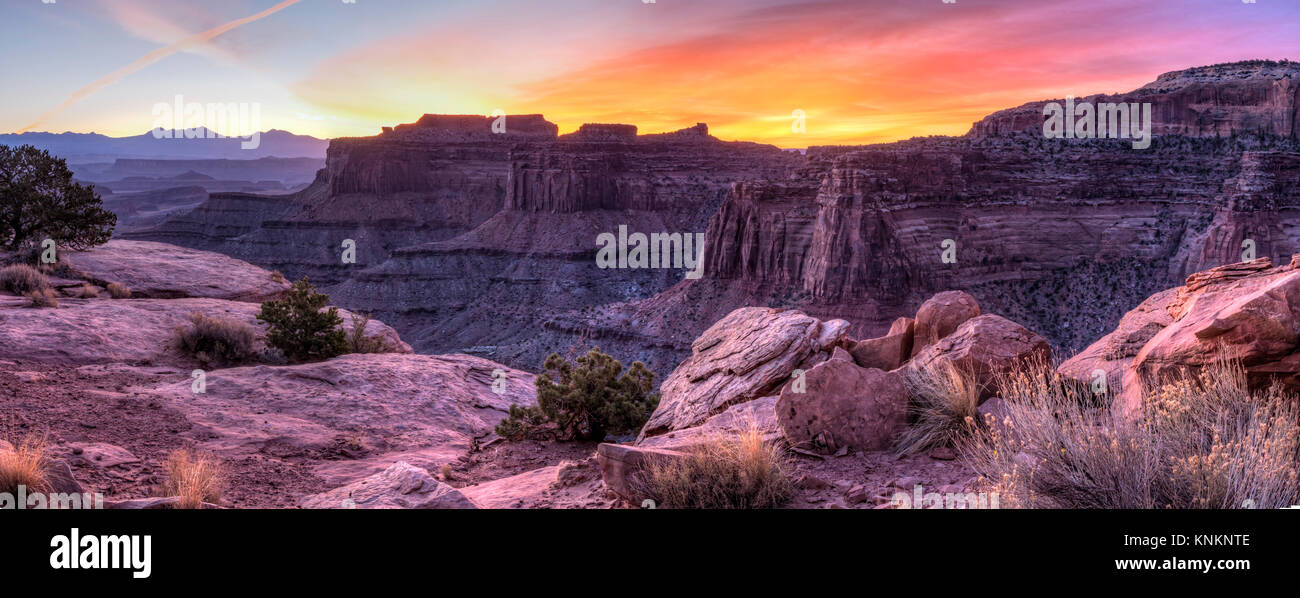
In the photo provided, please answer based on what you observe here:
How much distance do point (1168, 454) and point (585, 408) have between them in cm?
975

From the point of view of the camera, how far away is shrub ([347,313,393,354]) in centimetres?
1859

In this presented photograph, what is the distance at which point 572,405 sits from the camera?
1364cm

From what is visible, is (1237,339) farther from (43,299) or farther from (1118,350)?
(43,299)

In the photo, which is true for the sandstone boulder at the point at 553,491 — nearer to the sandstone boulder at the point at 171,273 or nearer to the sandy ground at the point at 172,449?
the sandy ground at the point at 172,449

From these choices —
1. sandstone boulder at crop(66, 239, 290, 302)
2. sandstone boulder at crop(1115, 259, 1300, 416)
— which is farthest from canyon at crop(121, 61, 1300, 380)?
sandstone boulder at crop(1115, 259, 1300, 416)

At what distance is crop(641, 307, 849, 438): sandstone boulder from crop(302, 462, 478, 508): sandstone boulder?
4.54 metres

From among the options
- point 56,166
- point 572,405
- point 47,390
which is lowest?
point 572,405

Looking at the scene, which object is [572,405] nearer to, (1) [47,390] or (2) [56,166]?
(1) [47,390]

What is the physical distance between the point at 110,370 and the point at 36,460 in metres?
8.15

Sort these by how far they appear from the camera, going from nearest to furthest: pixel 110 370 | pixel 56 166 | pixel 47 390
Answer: pixel 47 390 → pixel 110 370 → pixel 56 166

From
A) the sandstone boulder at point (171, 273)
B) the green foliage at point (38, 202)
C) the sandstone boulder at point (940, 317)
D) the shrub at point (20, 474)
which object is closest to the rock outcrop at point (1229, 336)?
the sandstone boulder at point (940, 317)
